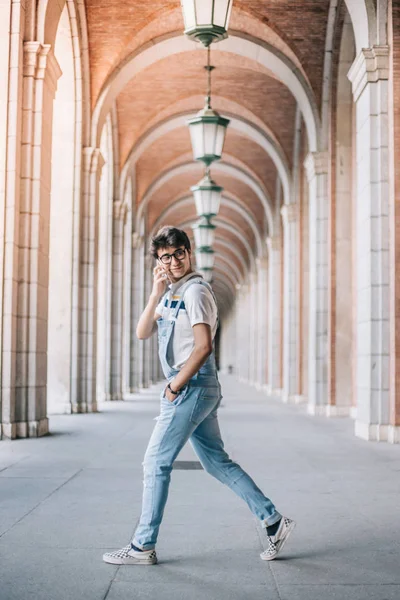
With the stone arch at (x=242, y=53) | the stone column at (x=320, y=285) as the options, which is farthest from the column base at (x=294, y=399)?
the stone arch at (x=242, y=53)

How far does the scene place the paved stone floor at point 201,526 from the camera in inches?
139

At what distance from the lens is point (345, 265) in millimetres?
14781

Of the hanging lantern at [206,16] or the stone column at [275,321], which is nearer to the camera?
the hanging lantern at [206,16]

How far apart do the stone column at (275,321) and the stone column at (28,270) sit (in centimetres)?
1497

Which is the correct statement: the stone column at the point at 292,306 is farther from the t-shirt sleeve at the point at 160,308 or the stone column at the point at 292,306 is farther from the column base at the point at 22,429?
the t-shirt sleeve at the point at 160,308

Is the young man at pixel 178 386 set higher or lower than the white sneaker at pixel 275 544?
higher

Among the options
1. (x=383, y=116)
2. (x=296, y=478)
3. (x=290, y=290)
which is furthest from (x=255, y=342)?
(x=296, y=478)

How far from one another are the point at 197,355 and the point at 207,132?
771 centimetres

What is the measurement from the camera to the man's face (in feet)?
13.1

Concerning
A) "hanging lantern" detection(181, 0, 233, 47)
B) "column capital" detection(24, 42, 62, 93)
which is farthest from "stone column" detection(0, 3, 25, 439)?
"hanging lantern" detection(181, 0, 233, 47)

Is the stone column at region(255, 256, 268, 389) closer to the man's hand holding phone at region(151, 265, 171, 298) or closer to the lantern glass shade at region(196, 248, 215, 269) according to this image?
the lantern glass shade at region(196, 248, 215, 269)

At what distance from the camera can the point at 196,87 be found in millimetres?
19891

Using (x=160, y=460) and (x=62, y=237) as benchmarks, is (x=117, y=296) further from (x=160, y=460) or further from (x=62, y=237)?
(x=160, y=460)

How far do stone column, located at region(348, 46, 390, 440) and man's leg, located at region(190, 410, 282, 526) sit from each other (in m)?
6.18
